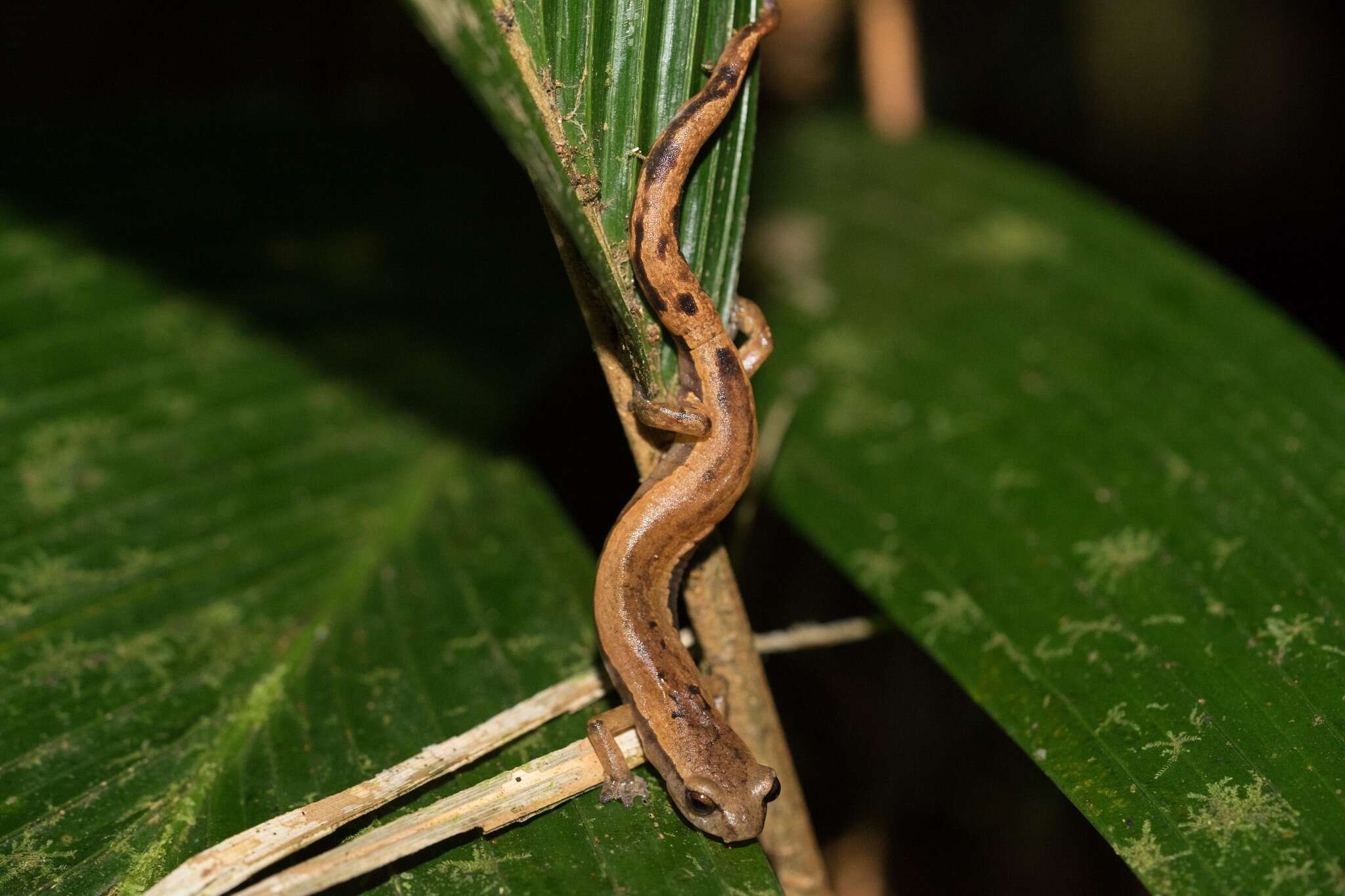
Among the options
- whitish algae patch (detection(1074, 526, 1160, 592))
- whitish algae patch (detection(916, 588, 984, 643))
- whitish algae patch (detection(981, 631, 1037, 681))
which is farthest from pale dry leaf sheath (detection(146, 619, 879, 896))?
whitish algae patch (detection(1074, 526, 1160, 592))

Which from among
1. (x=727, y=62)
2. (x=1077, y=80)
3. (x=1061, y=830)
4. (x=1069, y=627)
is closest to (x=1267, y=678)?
(x=1069, y=627)

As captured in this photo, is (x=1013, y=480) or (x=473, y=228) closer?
(x=1013, y=480)

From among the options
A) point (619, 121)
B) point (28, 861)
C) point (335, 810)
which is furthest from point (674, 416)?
point (28, 861)

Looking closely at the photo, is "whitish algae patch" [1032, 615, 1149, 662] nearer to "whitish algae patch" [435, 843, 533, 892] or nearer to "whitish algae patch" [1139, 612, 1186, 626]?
"whitish algae patch" [1139, 612, 1186, 626]

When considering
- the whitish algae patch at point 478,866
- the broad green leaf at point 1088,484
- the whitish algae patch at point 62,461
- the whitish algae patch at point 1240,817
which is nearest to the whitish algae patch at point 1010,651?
the broad green leaf at point 1088,484

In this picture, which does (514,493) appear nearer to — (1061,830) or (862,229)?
(862,229)

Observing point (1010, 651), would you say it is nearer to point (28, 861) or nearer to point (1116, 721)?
point (1116, 721)
